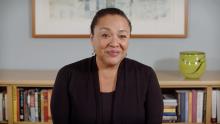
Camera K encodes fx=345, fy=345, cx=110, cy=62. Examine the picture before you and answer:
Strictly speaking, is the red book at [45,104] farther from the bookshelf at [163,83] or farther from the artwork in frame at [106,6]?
the artwork in frame at [106,6]

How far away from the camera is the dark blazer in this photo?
154 centimetres

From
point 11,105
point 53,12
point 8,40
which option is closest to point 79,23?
point 53,12

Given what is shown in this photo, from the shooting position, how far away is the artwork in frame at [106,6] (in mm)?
2523

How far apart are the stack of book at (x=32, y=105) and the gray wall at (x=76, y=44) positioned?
0.39 m

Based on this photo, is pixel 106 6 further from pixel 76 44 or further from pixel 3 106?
pixel 3 106

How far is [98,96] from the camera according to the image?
1.55m

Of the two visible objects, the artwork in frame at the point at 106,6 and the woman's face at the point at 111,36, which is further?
the artwork in frame at the point at 106,6

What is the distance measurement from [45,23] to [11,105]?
667mm

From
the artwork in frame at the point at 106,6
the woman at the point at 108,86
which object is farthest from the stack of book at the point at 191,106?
the woman at the point at 108,86

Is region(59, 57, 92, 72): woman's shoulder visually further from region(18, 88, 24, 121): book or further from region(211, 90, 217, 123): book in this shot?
region(211, 90, 217, 123): book

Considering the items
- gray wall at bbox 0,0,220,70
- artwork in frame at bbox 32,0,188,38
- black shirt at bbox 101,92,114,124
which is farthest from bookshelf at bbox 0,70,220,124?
black shirt at bbox 101,92,114,124

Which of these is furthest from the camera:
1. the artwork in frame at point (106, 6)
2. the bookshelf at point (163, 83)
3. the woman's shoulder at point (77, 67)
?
the artwork in frame at point (106, 6)

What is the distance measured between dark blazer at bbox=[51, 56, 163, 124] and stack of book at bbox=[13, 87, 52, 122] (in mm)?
696

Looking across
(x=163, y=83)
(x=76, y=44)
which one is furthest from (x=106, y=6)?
(x=163, y=83)
